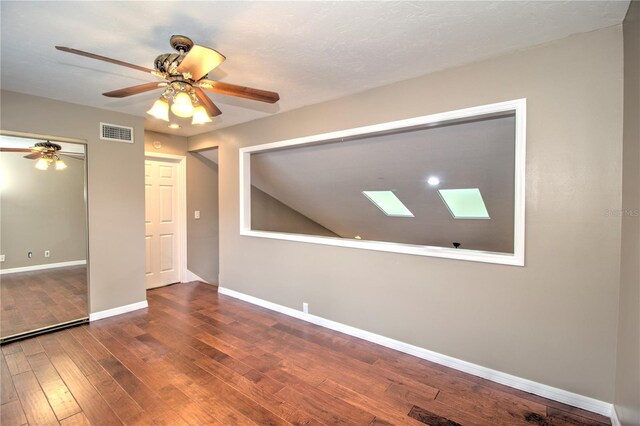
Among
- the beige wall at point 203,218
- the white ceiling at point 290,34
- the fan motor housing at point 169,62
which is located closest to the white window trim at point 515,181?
the white ceiling at point 290,34

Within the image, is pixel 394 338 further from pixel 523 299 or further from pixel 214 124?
pixel 214 124

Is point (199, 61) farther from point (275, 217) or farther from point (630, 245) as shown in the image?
point (275, 217)

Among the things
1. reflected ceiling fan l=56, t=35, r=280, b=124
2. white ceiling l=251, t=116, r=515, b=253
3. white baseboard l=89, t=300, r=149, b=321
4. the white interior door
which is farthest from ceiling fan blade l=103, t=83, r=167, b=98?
the white interior door

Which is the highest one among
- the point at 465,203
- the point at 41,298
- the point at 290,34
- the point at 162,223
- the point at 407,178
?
the point at 290,34

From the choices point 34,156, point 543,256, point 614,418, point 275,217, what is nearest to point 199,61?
point 543,256

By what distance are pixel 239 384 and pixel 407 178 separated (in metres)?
→ 2.95

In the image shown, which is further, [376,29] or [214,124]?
[214,124]

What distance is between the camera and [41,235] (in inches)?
129

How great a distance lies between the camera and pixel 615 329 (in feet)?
6.04

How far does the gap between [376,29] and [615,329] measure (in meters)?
2.41

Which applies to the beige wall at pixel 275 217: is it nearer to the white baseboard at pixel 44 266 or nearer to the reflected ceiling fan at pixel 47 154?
the white baseboard at pixel 44 266

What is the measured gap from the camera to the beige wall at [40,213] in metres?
3.02

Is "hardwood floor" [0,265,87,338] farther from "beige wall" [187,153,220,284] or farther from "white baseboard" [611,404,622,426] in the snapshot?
"white baseboard" [611,404,622,426]

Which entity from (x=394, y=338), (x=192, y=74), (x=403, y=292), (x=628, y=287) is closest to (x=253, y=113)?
(x=192, y=74)
